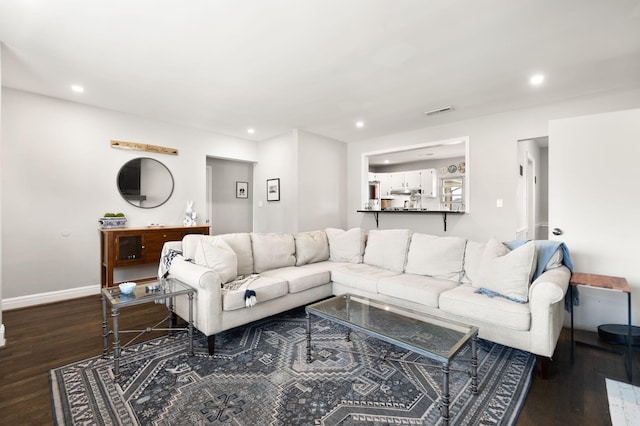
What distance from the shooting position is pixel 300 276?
3.12 metres

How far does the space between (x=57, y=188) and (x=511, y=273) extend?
5163mm

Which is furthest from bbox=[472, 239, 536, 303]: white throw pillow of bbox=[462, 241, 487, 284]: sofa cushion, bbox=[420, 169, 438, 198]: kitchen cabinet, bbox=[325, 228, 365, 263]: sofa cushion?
bbox=[420, 169, 438, 198]: kitchen cabinet

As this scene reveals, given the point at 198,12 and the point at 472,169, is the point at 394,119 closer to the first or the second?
the point at 472,169

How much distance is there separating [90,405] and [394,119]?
4.52 meters

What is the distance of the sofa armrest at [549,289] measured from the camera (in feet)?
6.60

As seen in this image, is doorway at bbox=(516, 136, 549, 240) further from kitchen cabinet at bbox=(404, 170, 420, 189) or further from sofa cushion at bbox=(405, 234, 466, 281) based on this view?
kitchen cabinet at bbox=(404, 170, 420, 189)

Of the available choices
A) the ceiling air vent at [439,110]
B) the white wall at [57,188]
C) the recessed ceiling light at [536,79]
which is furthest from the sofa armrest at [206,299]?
the recessed ceiling light at [536,79]

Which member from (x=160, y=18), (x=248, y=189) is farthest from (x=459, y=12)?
(x=248, y=189)

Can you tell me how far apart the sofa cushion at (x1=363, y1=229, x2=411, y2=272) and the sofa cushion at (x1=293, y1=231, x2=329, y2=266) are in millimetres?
568

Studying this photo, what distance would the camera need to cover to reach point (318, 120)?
4.56m

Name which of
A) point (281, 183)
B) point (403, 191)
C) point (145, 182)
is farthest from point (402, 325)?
point (403, 191)

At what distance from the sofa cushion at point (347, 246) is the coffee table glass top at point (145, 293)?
2.01 meters

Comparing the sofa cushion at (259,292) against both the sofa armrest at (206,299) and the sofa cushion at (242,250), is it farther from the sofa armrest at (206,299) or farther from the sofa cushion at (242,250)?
the sofa cushion at (242,250)

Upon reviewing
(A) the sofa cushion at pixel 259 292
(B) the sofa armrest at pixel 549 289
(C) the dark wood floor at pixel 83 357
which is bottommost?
(C) the dark wood floor at pixel 83 357
